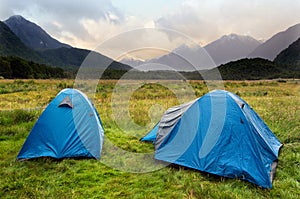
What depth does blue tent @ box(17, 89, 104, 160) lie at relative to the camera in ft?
16.9

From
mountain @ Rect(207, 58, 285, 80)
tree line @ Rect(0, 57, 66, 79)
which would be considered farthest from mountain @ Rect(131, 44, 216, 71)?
tree line @ Rect(0, 57, 66, 79)

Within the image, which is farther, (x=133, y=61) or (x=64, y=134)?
(x=133, y=61)

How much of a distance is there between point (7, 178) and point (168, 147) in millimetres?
3201

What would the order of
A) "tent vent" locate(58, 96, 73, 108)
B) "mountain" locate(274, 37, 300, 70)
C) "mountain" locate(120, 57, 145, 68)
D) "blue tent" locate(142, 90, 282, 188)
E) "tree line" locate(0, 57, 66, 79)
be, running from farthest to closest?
"mountain" locate(274, 37, 300, 70) < "tree line" locate(0, 57, 66, 79) < "mountain" locate(120, 57, 145, 68) < "tent vent" locate(58, 96, 73, 108) < "blue tent" locate(142, 90, 282, 188)

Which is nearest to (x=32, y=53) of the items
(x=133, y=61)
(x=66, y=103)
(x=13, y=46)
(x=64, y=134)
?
(x=13, y=46)

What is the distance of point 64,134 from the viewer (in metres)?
5.24

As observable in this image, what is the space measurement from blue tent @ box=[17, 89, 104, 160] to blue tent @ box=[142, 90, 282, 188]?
1.68 metres

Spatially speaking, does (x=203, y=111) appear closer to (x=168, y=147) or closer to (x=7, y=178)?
(x=168, y=147)

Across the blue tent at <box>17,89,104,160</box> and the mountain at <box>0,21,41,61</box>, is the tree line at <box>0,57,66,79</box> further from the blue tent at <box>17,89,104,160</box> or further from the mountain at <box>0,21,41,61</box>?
the blue tent at <box>17,89,104,160</box>

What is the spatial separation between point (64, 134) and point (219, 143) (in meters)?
3.41

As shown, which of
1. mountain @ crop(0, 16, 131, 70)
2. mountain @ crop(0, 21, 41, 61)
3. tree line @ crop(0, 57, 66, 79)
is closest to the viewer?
tree line @ crop(0, 57, 66, 79)

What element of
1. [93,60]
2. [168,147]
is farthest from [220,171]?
[93,60]

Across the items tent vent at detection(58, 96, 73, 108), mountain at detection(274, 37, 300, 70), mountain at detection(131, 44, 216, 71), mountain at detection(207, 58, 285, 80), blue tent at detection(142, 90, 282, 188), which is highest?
mountain at detection(274, 37, 300, 70)

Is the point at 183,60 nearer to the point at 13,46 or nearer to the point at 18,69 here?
the point at 18,69
